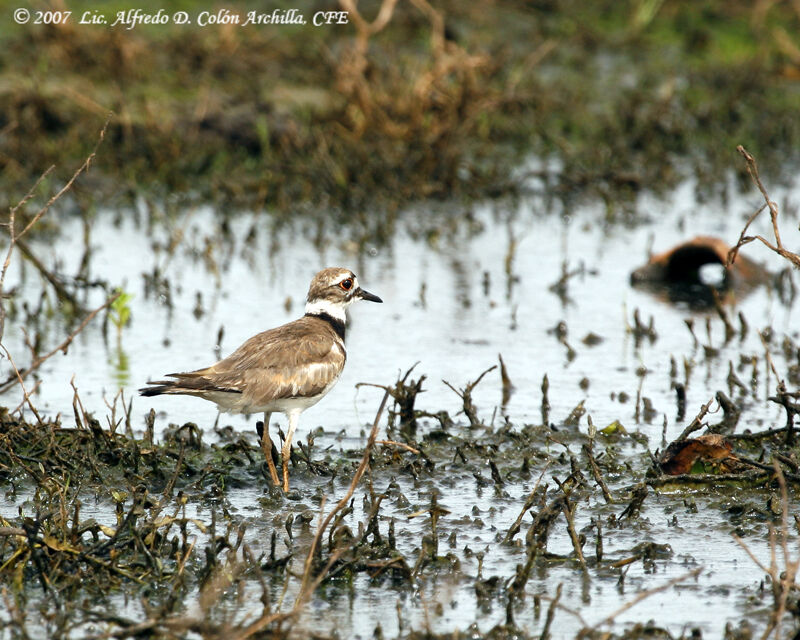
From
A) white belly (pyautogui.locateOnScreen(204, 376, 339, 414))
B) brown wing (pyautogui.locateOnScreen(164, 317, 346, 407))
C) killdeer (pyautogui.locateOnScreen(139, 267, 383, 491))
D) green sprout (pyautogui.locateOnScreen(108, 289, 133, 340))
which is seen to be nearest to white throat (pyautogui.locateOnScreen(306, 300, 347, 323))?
killdeer (pyautogui.locateOnScreen(139, 267, 383, 491))

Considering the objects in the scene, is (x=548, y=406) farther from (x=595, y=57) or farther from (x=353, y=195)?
(x=595, y=57)

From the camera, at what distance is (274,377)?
6.40 meters

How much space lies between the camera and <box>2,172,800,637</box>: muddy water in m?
5.09

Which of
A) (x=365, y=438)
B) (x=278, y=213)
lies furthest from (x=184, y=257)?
(x=365, y=438)

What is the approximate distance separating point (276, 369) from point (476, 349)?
2.46 m

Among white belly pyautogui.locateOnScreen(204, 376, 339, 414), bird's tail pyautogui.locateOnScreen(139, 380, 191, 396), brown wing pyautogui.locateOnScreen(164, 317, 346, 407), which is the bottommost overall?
white belly pyautogui.locateOnScreen(204, 376, 339, 414)

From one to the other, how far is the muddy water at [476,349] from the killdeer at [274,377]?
17.3 inches

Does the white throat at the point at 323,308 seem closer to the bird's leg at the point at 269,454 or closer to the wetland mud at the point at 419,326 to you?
the wetland mud at the point at 419,326

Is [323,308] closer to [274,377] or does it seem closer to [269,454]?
[274,377]

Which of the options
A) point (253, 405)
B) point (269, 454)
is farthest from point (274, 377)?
point (269, 454)

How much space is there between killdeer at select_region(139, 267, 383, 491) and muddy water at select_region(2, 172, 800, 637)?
1.44 ft

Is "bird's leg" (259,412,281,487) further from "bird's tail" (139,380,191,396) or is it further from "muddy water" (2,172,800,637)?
"bird's tail" (139,380,191,396)

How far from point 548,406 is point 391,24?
932cm

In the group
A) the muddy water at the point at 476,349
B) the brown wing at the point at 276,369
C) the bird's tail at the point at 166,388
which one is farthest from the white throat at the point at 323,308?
the bird's tail at the point at 166,388
